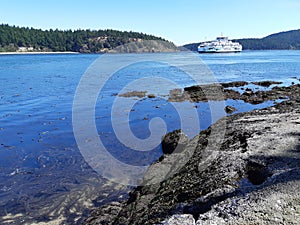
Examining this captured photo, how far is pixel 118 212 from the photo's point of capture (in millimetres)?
8141

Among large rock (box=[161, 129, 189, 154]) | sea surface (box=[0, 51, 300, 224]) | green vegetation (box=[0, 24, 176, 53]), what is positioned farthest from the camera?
green vegetation (box=[0, 24, 176, 53])

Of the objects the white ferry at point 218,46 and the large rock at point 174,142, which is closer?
the large rock at point 174,142

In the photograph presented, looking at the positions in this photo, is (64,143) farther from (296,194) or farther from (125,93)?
(125,93)

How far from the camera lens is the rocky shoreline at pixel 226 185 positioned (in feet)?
19.3

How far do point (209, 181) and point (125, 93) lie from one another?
77.0ft

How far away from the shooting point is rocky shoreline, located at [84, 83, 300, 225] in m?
5.89

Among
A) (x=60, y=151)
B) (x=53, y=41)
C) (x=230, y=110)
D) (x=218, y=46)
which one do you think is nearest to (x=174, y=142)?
(x=60, y=151)

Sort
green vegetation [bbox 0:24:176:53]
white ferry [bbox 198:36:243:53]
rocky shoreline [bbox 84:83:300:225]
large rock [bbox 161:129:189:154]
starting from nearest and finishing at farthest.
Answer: rocky shoreline [bbox 84:83:300:225]
large rock [bbox 161:129:189:154]
white ferry [bbox 198:36:243:53]
green vegetation [bbox 0:24:176:53]

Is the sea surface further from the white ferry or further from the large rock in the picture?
the white ferry

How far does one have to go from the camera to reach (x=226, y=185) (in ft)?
23.4

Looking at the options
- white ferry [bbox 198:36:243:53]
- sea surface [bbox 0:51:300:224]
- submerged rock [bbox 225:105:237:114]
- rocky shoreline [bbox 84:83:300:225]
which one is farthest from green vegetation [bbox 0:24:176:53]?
rocky shoreline [bbox 84:83:300:225]

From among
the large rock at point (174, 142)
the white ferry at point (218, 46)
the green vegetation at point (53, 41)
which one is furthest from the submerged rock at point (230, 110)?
the green vegetation at point (53, 41)

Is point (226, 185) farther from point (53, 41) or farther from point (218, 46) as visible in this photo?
point (53, 41)

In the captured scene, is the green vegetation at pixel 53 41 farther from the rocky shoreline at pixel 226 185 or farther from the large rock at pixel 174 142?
the rocky shoreline at pixel 226 185
